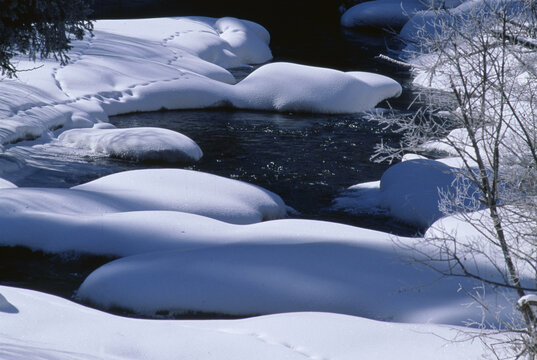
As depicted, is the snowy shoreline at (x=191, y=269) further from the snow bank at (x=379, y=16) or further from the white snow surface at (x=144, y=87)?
the snow bank at (x=379, y=16)

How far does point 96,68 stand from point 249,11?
13457mm

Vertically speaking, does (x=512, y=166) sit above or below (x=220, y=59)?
above

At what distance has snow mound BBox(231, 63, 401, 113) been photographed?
41.5 ft

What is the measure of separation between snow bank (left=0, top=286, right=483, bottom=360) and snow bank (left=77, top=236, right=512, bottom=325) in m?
0.53

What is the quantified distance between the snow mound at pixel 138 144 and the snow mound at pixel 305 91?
3051 mm

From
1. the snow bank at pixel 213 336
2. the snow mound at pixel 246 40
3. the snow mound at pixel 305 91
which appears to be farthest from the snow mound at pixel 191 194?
the snow mound at pixel 246 40

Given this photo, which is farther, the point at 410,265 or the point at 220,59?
the point at 220,59

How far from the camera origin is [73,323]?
419cm

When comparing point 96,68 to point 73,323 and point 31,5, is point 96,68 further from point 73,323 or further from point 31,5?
point 73,323

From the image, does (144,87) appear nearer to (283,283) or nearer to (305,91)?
(305,91)

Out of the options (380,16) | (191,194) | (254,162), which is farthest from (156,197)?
(380,16)

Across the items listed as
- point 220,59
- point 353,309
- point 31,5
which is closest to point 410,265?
point 353,309

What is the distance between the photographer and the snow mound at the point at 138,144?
951 centimetres

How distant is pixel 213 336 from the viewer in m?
4.24
